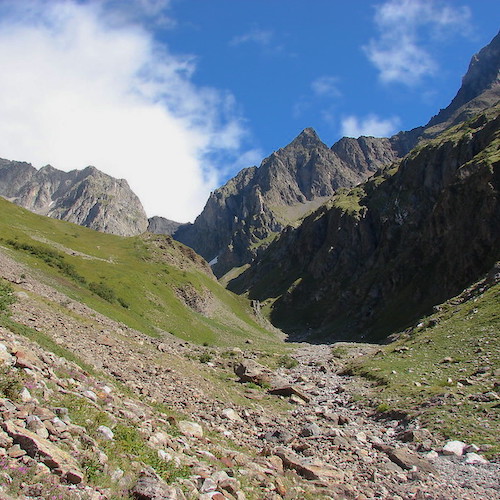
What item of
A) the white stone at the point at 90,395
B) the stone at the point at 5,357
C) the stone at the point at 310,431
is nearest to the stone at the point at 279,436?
the stone at the point at 310,431

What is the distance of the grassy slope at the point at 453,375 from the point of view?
66.8ft

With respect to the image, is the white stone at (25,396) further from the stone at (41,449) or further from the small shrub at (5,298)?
the small shrub at (5,298)

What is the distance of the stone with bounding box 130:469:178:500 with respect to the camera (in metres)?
8.62

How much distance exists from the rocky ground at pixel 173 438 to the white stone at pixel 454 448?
0.05 meters

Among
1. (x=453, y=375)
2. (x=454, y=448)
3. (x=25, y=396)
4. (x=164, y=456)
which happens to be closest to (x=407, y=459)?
(x=454, y=448)

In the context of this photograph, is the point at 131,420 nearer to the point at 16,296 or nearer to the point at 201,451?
the point at 201,451

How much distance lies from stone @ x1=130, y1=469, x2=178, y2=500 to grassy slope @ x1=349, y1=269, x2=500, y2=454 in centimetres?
1433

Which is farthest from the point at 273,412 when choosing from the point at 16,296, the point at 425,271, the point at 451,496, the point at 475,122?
the point at 475,122

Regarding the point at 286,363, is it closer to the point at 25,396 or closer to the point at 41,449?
the point at 25,396

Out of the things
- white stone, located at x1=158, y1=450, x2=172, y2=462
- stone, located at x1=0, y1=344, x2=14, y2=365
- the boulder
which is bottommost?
white stone, located at x1=158, y1=450, x2=172, y2=462

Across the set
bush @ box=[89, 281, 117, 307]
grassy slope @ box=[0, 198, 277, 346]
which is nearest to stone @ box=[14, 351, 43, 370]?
grassy slope @ box=[0, 198, 277, 346]

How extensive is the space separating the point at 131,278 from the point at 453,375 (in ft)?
188

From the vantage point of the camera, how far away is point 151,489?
8.83 m

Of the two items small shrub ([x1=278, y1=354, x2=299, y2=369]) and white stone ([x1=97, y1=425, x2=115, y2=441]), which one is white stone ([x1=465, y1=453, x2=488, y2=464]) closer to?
white stone ([x1=97, y1=425, x2=115, y2=441])
